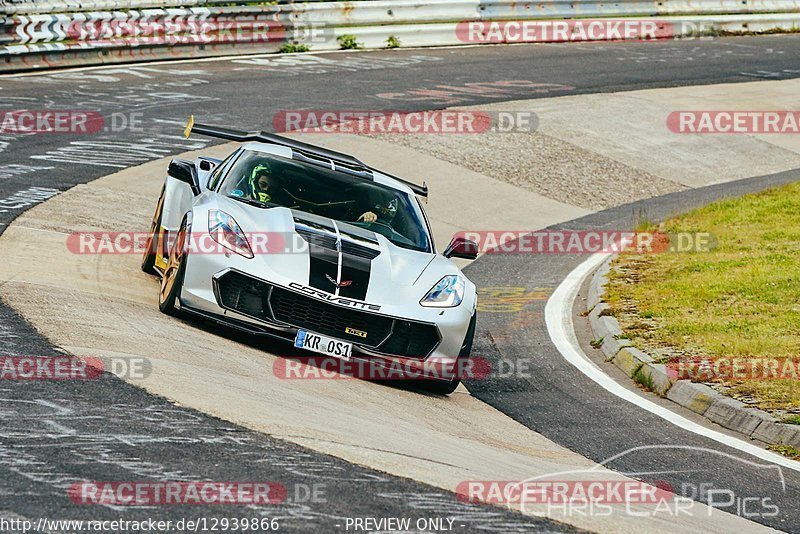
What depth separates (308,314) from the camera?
822cm

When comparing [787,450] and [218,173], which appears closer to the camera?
[787,450]

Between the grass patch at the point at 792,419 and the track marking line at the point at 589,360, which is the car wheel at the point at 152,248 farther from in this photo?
the grass patch at the point at 792,419

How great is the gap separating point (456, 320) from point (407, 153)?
9.43 m

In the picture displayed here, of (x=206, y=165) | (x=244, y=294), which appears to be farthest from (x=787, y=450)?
(x=206, y=165)

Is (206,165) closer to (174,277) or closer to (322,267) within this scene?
(174,277)

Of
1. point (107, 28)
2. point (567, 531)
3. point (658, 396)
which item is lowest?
point (658, 396)

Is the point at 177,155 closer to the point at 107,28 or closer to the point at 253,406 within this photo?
the point at 107,28

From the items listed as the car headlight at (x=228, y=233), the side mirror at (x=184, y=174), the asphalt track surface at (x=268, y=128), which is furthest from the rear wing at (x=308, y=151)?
the asphalt track surface at (x=268, y=128)

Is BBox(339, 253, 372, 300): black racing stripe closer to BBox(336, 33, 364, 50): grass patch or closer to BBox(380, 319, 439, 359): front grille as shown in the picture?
BBox(380, 319, 439, 359): front grille

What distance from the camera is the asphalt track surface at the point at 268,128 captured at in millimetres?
5715

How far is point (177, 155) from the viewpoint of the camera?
16.3 metres

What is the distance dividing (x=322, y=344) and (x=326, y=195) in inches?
73.8

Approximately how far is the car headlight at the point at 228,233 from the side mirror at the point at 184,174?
1.21 metres

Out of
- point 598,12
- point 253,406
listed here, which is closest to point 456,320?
point 253,406
